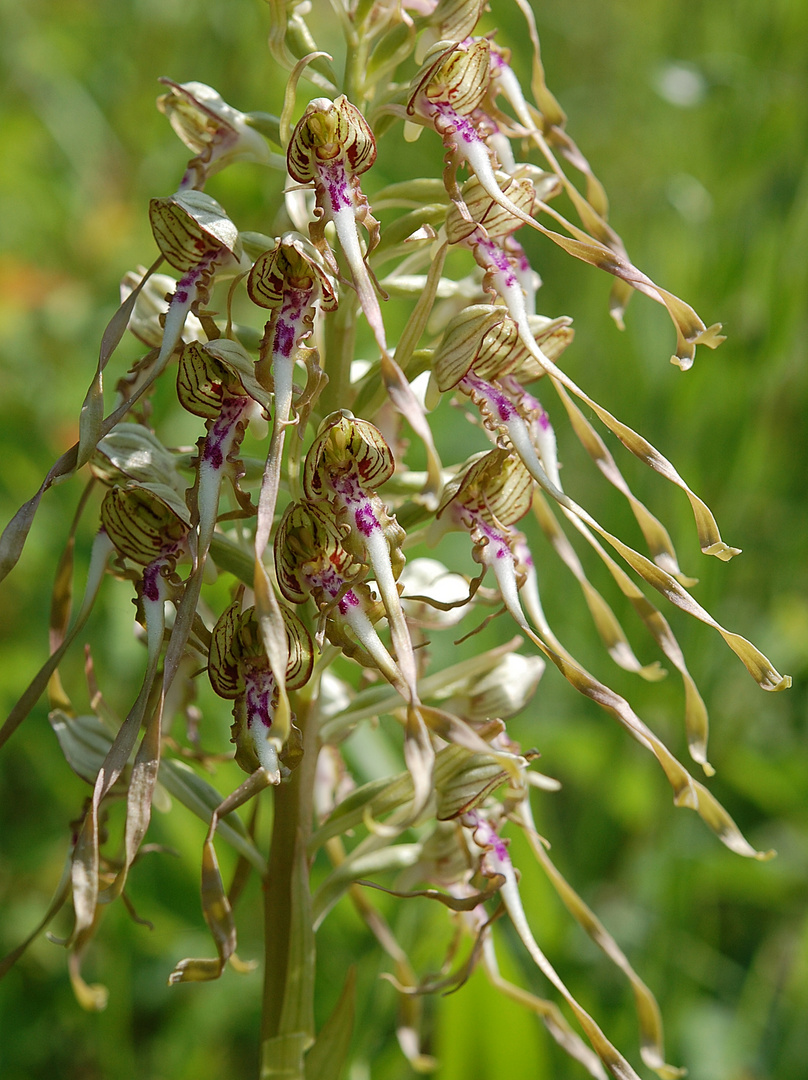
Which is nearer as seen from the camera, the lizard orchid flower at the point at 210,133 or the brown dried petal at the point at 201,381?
the brown dried petal at the point at 201,381

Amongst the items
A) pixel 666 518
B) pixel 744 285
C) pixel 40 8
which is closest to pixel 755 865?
pixel 666 518

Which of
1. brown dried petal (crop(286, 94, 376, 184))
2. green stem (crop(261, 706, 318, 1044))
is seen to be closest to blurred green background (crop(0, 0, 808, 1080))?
green stem (crop(261, 706, 318, 1044))

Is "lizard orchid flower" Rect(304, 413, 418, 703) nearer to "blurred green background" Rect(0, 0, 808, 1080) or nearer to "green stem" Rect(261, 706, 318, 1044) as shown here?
"green stem" Rect(261, 706, 318, 1044)

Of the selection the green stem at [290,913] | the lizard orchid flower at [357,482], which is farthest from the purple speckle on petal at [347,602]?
the green stem at [290,913]

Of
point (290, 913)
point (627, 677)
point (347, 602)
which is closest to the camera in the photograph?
point (347, 602)

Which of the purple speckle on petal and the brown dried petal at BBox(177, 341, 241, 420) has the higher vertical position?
the brown dried petal at BBox(177, 341, 241, 420)

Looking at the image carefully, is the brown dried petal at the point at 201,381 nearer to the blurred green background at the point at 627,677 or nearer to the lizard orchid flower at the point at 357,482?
the lizard orchid flower at the point at 357,482

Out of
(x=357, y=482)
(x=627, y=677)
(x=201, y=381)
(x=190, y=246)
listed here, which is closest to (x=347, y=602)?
(x=357, y=482)

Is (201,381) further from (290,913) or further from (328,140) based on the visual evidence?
(290,913)
